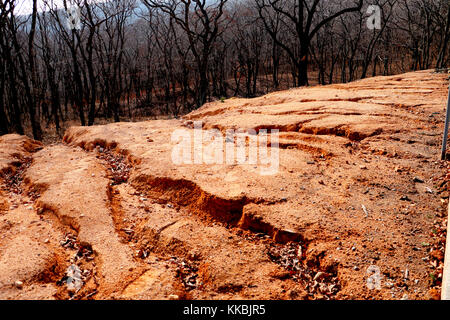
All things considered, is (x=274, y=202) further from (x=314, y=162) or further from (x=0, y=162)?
(x=0, y=162)

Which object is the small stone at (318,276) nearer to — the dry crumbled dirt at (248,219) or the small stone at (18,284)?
the dry crumbled dirt at (248,219)

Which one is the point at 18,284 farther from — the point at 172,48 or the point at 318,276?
the point at 172,48

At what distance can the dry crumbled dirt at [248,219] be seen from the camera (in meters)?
2.10

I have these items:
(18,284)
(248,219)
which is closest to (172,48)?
(248,219)

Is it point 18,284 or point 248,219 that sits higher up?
point 248,219

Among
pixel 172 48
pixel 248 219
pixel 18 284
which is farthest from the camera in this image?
pixel 172 48

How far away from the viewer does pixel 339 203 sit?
2775 mm

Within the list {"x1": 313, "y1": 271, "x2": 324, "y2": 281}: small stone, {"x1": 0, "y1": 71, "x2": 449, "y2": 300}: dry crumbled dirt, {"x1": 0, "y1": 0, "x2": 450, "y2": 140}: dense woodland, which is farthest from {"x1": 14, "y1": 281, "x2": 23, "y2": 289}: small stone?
{"x1": 0, "y1": 0, "x2": 450, "y2": 140}: dense woodland

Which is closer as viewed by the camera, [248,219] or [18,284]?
[18,284]

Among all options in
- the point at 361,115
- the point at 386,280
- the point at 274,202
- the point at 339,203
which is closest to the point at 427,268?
the point at 386,280

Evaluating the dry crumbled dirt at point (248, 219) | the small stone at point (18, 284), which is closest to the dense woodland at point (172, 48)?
the dry crumbled dirt at point (248, 219)

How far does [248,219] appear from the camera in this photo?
2719 millimetres

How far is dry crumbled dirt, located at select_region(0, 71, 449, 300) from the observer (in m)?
2.10

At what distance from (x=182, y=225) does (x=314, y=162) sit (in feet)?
5.78
